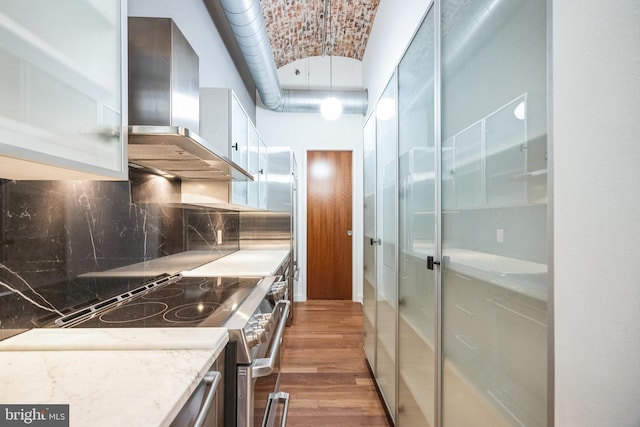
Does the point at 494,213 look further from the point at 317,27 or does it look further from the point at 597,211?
the point at 317,27

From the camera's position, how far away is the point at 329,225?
4457 millimetres

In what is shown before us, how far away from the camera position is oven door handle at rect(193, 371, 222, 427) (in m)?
0.65

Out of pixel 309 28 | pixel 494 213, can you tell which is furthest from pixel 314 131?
pixel 494 213

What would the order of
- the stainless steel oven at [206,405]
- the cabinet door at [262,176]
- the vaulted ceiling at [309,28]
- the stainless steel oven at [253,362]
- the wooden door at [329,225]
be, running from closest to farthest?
the stainless steel oven at [206,405]
the stainless steel oven at [253,362]
the cabinet door at [262,176]
the vaulted ceiling at [309,28]
the wooden door at [329,225]

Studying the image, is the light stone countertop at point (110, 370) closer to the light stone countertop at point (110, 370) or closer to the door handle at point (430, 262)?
the light stone countertop at point (110, 370)

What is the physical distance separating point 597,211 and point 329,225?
3.94 m

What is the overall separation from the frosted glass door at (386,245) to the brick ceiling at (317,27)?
1.42 m

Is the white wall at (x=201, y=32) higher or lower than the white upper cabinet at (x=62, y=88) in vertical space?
higher

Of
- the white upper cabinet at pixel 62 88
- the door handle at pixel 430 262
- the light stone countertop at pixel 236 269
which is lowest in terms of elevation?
the light stone countertop at pixel 236 269

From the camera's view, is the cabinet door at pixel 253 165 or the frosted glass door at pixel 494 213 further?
the cabinet door at pixel 253 165

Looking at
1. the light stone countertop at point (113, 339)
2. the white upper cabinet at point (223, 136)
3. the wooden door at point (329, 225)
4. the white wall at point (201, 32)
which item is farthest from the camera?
the wooden door at point (329, 225)

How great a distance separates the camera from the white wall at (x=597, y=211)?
483 millimetres

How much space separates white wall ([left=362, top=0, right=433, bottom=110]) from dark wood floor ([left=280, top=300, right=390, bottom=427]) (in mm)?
2284

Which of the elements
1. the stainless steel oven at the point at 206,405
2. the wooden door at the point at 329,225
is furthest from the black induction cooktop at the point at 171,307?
the wooden door at the point at 329,225
